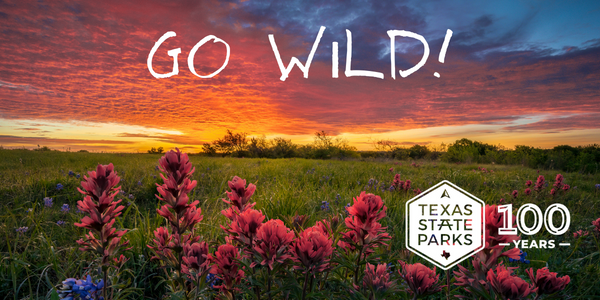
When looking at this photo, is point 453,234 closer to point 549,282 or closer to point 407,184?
point 549,282

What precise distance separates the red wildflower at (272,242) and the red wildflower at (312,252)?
6 cm

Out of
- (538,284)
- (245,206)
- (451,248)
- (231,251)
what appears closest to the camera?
(538,284)

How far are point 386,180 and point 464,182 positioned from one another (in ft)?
7.59

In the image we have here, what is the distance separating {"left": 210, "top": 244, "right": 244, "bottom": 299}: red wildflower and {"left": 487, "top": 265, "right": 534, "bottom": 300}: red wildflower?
4.03 ft

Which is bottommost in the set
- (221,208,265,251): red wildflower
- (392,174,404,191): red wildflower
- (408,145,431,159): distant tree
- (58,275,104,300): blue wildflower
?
(58,275,104,300): blue wildflower

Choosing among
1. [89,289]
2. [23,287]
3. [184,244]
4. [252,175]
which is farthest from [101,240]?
[252,175]

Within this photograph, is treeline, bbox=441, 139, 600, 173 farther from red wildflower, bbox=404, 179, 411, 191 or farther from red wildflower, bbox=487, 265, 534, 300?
red wildflower, bbox=487, 265, 534, 300

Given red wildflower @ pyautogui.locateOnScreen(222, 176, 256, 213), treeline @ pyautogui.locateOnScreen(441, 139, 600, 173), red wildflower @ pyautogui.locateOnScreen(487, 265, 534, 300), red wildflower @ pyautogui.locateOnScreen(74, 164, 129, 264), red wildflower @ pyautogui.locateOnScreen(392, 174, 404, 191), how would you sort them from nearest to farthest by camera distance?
red wildflower @ pyautogui.locateOnScreen(487, 265, 534, 300) < red wildflower @ pyautogui.locateOnScreen(74, 164, 129, 264) < red wildflower @ pyautogui.locateOnScreen(222, 176, 256, 213) < red wildflower @ pyautogui.locateOnScreen(392, 174, 404, 191) < treeline @ pyautogui.locateOnScreen(441, 139, 600, 173)

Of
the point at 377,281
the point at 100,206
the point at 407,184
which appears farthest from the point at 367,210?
the point at 407,184

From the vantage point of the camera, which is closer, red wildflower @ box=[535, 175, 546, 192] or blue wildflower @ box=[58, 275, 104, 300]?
blue wildflower @ box=[58, 275, 104, 300]

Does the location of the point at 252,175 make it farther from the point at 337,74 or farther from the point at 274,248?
the point at 274,248

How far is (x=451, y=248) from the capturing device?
1.87 m

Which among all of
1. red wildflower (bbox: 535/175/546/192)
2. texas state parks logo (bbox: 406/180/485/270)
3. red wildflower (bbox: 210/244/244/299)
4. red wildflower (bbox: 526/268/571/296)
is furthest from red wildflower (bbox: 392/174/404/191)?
red wildflower (bbox: 210/244/244/299)

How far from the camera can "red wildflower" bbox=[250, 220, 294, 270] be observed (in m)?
1.28
